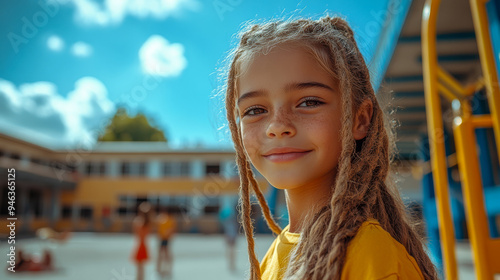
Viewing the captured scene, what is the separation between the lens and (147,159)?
31.8 metres

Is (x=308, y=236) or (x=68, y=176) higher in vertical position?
(x=68, y=176)

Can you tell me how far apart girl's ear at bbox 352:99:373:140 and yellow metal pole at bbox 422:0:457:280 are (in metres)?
0.93

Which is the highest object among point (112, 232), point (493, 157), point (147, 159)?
point (147, 159)

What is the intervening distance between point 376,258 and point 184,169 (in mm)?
31370

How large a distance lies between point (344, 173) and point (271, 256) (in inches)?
16.5

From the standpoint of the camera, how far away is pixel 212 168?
31.6 metres

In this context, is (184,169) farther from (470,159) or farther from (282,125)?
(282,125)

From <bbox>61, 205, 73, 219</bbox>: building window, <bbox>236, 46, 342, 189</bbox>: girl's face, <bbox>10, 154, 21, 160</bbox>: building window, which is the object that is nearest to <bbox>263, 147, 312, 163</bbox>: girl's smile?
<bbox>236, 46, 342, 189</bbox>: girl's face

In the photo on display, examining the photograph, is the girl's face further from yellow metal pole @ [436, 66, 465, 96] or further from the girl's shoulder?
yellow metal pole @ [436, 66, 465, 96]

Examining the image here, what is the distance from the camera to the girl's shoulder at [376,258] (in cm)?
77

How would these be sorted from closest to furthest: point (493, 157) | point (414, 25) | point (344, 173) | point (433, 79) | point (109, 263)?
point (344, 173) → point (433, 79) → point (414, 25) → point (493, 157) → point (109, 263)

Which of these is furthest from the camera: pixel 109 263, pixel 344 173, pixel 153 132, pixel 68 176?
pixel 153 132

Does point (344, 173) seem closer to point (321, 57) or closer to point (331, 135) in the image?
point (331, 135)

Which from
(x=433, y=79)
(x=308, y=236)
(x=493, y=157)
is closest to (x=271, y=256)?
(x=308, y=236)
